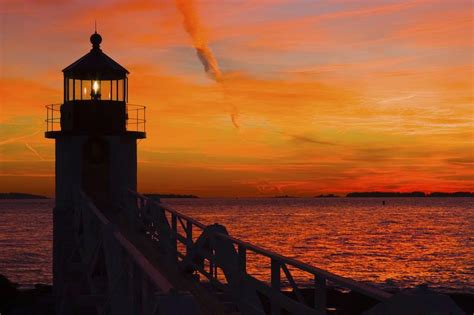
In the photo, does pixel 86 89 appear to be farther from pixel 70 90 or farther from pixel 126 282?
pixel 126 282

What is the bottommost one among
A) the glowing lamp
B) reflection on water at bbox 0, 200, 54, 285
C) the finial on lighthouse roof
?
reflection on water at bbox 0, 200, 54, 285

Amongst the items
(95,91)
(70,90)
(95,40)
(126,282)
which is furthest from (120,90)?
(126,282)

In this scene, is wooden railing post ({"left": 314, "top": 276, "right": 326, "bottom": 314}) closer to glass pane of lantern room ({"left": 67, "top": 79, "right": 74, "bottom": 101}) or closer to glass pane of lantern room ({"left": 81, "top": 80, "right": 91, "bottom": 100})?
glass pane of lantern room ({"left": 81, "top": 80, "right": 91, "bottom": 100})

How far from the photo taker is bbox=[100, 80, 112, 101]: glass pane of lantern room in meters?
24.3

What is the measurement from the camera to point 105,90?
80.0ft

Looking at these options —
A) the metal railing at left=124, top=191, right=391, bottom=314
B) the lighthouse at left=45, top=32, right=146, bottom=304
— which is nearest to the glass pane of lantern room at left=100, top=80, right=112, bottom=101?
the lighthouse at left=45, top=32, right=146, bottom=304

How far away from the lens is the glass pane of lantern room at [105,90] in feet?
79.7

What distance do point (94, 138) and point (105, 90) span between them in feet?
6.19

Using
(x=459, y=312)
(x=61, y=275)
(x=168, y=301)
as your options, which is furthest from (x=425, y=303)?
(x=61, y=275)

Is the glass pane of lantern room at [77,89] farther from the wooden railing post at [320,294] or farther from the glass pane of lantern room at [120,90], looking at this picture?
the wooden railing post at [320,294]

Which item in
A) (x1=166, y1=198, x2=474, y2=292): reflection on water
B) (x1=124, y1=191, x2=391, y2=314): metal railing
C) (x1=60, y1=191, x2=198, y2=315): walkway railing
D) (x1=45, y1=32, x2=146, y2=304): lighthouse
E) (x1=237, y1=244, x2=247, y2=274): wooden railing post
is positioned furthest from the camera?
(x1=166, y1=198, x2=474, y2=292): reflection on water

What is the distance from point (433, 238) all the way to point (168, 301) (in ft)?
289

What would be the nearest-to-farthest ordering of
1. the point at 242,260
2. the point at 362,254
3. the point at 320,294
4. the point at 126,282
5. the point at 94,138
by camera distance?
1. the point at 320,294
2. the point at 126,282
3. the point at 242,260
4. the point at 94,138
5. the point at 362,254

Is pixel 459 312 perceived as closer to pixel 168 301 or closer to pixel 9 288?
pixel 168 301
